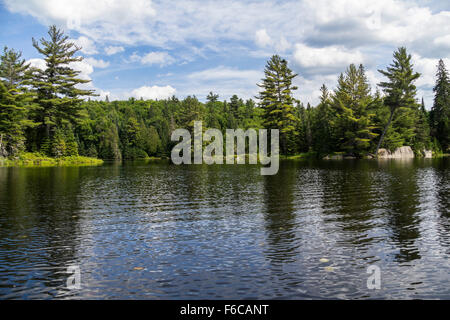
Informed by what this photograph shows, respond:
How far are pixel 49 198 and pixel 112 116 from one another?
5059 inches

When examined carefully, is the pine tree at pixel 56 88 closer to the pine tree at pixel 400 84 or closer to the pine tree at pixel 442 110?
the pine tree at pixel 400 84

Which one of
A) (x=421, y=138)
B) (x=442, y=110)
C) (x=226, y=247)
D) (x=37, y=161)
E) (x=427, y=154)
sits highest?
(x=442, y=110)

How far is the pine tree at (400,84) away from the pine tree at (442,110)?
913 inches

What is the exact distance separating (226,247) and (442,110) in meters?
102

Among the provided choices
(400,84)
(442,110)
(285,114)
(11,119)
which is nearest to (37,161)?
(11,119)

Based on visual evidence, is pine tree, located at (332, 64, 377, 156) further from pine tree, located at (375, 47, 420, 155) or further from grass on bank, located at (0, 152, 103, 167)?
grass on bank, located at (0, 152, 103, 167)

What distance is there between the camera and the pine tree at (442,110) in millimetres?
87656

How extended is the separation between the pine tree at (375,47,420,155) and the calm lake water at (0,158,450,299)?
60951 millimetres

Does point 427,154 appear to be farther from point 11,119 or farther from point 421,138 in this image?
point 11,119

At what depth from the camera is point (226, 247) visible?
346 inches

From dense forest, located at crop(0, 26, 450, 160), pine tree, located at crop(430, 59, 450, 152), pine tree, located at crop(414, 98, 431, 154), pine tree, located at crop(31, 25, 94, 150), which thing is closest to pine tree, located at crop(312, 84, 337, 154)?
dense forest, located at crop(0, 26, 450, 160)

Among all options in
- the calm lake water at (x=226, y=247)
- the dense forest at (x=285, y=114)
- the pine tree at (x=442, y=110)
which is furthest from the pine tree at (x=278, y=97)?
the calm lake water at (x=226, y=247)

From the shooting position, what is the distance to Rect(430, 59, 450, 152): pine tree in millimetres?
87656
